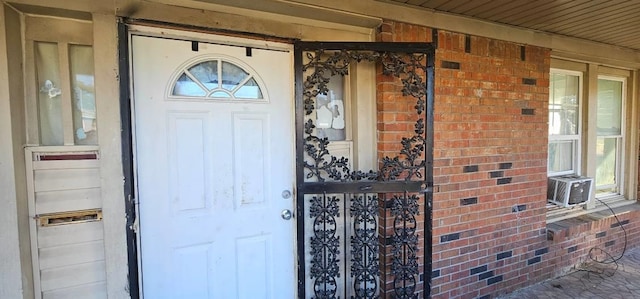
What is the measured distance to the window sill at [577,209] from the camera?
3258mm

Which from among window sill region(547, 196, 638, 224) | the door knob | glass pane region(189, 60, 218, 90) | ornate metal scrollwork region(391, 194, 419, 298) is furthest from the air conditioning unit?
glass pane region(189, 60, 218, 90)

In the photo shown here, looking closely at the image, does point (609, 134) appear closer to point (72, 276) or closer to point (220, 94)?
point (220, 94)

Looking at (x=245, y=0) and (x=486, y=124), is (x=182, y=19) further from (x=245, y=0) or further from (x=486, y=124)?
(x=486, y=124)

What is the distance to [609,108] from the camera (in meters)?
3.75

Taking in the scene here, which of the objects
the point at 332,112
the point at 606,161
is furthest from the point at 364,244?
the point at 606,161

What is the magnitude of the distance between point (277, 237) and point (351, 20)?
1512 mm

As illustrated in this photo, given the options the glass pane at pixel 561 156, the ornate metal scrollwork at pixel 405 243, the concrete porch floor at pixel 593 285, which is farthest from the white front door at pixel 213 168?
the glass pane at pixel 561 156

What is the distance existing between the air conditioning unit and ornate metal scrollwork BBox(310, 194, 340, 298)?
2.52 metres

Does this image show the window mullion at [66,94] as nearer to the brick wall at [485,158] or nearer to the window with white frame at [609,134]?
the brick wall at [485,158]

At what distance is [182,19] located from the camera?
1.75m

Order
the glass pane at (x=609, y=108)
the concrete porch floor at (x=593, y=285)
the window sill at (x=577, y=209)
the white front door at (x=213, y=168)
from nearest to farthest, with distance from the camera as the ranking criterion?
1. the white front door at (x=213, y=168)
2. the concrete porch floor at (x=593, y=285)
3. the window sill at (x=577, y=209)
4. the glass pane at (x=609, y=108)

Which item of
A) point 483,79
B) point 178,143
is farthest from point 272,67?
point 483,79

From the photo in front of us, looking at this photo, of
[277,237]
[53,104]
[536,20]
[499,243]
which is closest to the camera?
[53,104]

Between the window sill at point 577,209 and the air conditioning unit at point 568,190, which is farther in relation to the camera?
the window sill at point 577,209
